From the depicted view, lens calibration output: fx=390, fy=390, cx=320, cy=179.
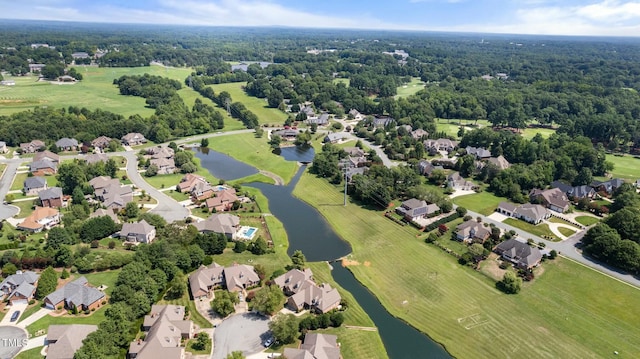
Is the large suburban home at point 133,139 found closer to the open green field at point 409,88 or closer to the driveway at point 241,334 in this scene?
the driveway at point 241,334

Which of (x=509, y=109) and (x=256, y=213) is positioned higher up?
(x=509, y=109)

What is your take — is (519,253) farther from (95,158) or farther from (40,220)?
(95,158)

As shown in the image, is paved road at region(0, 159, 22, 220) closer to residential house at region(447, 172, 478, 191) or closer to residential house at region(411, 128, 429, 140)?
residential house at region(447, 172, 478, 191)

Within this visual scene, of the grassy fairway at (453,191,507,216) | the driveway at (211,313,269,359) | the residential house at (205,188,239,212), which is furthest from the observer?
the grassy fairway at (453,191,507,216)

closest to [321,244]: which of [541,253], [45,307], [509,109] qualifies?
[541,253]

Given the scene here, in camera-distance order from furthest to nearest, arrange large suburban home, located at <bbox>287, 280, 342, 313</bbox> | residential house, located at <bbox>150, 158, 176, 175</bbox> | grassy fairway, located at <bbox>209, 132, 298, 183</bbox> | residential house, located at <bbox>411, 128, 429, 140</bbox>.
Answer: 1. residential house, located at <bbox>411, 128, 429, 140</bbox>
2. grassy fairway, located at <bbox>209, 132, 298, 183</bbox>
3. residential house, located at <bbox>150, 158, 176, 175</bbox>
4. large suburban home, located at <bbox>287, 280, 342, 313</bbox>

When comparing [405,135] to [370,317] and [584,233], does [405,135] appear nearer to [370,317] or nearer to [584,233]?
[584,233]

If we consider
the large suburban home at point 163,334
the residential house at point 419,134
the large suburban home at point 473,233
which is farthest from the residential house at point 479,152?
the large suburban home at point 163,334

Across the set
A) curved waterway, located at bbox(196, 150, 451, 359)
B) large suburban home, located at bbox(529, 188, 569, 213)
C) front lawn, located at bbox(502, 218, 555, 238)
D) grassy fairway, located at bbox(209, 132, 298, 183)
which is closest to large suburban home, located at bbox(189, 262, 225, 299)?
curved waterway, located at bbox(196, 150, 451, 359)
